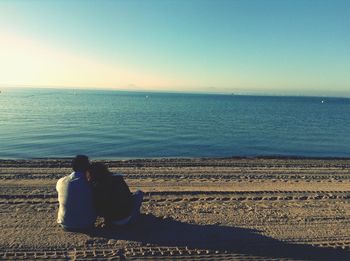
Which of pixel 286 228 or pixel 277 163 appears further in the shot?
pixel 277 163

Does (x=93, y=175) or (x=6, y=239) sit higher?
(x=93, y=175)

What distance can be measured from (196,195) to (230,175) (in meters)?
3.71

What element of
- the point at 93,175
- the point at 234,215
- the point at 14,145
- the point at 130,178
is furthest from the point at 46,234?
the point at 14,145

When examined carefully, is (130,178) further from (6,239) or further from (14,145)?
(14,145)

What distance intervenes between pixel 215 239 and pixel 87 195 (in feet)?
8.57

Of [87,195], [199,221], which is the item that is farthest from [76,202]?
[199,221]

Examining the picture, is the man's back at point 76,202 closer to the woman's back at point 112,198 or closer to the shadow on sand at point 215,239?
the woman's back at point 112,198

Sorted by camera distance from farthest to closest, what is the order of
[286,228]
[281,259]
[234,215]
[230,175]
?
[230,175]
[234,215]
[286,228]
[281,259]

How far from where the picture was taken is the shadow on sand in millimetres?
6191

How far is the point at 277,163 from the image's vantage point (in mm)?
17312

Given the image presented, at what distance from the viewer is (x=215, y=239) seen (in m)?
6.64

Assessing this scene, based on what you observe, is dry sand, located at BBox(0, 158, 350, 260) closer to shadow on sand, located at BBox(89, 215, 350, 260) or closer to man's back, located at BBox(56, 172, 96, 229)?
shadow on sand, located at BBox(89, 215, 350, 260)

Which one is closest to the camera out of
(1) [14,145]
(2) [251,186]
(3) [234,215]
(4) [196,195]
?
(3) [234,215]

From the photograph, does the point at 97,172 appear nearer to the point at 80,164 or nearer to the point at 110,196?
the point at 80,164
